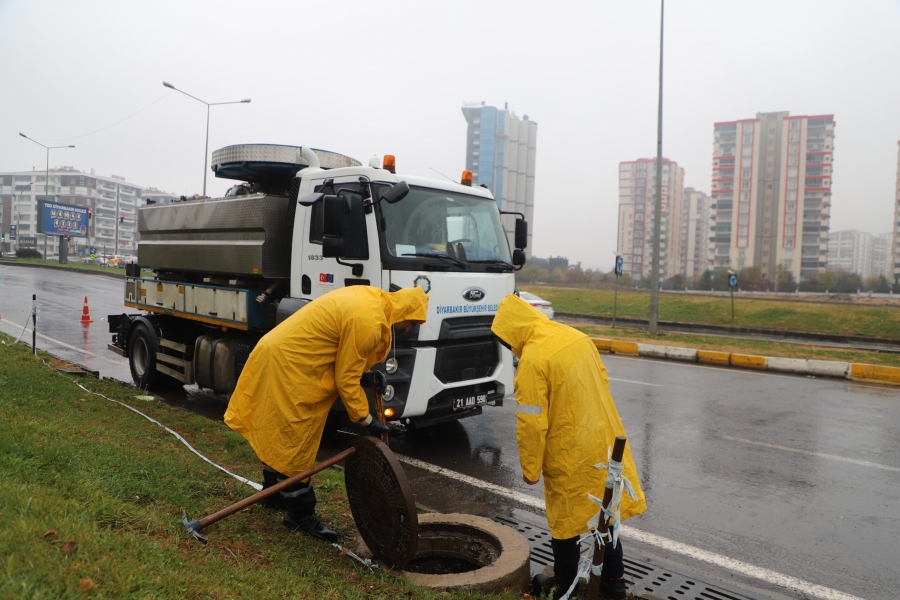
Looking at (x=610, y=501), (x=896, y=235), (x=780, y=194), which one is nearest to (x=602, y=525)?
(x=610, y=501)

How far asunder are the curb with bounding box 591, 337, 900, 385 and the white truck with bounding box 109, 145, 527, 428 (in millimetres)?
5784

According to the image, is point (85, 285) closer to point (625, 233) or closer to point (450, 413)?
point (450, 413)

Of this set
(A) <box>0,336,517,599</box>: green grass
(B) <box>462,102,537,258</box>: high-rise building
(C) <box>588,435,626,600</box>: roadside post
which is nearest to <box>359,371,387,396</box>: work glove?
(A) <box>0,336,517,599</box>: green grass

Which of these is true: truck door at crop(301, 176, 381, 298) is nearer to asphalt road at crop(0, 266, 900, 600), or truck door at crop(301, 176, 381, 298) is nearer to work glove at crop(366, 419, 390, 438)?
asphalt road at crop(0, 266, 900, 600)

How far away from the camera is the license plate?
5898mm

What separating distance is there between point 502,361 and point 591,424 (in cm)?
319

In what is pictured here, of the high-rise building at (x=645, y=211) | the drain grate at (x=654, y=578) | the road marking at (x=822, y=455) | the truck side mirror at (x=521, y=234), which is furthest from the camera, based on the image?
the high-rise building at (x=645, y=211)

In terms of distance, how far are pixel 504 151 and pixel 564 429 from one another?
27414 mm

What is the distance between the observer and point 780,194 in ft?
210

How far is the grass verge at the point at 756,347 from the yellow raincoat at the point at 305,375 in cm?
1252

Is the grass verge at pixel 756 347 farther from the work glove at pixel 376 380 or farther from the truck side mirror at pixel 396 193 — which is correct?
the work glove at pixel 376 380

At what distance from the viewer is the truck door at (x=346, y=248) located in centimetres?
570

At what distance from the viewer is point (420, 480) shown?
18.1 ft

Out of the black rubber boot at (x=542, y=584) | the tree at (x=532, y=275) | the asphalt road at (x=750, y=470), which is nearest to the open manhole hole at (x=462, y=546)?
the black rubber boot at (x=542, y=584)
